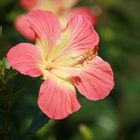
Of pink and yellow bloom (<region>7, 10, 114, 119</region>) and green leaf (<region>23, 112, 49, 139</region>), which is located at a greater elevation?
pink and yellow bloom (<region>7, 10, 114, 119</region>)

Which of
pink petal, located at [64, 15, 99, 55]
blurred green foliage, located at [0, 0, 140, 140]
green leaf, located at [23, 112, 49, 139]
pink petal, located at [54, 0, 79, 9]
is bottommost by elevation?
blurred green foliage, located at [0, 0, 140, 140]

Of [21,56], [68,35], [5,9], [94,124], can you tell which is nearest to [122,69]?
[94,124]

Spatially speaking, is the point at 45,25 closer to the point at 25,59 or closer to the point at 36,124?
the point at 25,59

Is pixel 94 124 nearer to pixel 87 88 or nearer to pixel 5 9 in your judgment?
pixel 5 9

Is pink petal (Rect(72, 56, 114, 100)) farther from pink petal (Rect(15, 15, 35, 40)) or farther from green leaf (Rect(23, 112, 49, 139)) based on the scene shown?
pink petal (Rect(15, 15, 35, 40))

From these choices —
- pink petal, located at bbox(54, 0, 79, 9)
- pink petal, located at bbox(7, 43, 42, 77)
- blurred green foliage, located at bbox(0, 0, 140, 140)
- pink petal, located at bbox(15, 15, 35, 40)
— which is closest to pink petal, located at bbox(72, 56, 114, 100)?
pink petal, located at bbox(7, 43, 42, 77)

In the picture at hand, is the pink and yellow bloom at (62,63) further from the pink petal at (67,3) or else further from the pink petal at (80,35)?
the pink petal at (67,3)

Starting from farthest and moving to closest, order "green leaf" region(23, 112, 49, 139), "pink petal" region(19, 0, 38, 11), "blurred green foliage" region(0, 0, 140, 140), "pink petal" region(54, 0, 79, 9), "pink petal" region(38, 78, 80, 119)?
"pink petal" region(54, 0, 79, 9) → "pink petal" region(19, 0, 38, 11) → "blurred green foliage" region(0, 0, 140, 140) → "green leaf" region(23, 112, 49, 139) → "pink petal" region(38, 78, 80, 119)

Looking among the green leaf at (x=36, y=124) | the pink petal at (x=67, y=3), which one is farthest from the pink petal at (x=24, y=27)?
the green leaf at (x=36, y=124)
